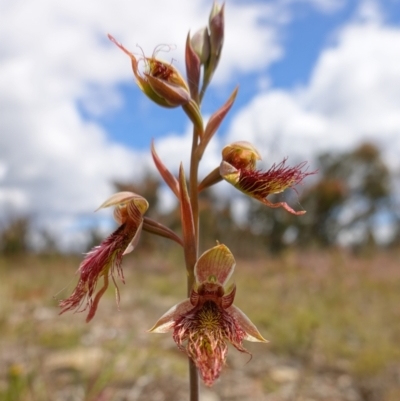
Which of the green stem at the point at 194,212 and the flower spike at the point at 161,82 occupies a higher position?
the flower spike at the point at 161,82

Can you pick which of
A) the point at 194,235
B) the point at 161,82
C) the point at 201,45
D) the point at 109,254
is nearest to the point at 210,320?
the point at 194,235

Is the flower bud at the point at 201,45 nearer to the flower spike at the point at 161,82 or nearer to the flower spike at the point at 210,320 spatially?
the flower spike at the point at 161,82

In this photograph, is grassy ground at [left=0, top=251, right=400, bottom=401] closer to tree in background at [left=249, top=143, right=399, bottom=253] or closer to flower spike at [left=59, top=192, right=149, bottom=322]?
flower spike at [left=59, top=192, right=149, bottom=322]

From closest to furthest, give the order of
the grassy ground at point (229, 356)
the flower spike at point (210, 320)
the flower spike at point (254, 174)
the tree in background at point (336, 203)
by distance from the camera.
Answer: the flower spike at point (210, 320) → the flower spike at point (254, 174) → the grassy ground at point (229, 356) → the tree in background at point (336, 203)

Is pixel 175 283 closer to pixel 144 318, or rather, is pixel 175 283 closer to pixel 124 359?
pixel 144 318

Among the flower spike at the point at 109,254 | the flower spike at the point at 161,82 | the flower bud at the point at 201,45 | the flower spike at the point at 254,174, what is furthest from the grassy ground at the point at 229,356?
the flower bud at the point at 201,45

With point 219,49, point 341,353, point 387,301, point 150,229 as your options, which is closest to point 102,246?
point 150,229

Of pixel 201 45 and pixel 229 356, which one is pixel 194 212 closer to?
pixel 201 45
